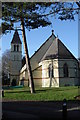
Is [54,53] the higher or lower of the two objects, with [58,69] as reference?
higher

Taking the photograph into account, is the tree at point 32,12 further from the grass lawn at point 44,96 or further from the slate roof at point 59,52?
the slate roof at point 59,52

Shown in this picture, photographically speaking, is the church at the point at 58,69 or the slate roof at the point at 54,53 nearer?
the church at the point at 58,69

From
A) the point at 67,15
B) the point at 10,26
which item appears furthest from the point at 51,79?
the point at 67,15

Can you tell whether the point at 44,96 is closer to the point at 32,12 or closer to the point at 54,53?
the point at 32,12

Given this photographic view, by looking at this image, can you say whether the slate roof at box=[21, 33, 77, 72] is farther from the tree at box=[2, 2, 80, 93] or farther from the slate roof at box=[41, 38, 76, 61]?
the tree at box=[2, 2, 80, 93]

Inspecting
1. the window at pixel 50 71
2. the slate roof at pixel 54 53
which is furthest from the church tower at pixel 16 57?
the window at pixel 50 71

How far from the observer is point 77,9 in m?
14.2

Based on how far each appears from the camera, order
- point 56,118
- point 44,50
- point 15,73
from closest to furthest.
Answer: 1. point 56,118
2. point 44,50
3. point 15,73

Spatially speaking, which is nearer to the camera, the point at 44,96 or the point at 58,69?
the point at 44,96

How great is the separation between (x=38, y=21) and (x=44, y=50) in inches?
1218

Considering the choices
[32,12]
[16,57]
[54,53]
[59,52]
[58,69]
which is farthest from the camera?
[16,57]

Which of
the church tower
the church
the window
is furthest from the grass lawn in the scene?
the church tower

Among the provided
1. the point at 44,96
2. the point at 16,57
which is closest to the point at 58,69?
the point at 44,96

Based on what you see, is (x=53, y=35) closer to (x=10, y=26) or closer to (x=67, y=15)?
(x=10, y=26)
